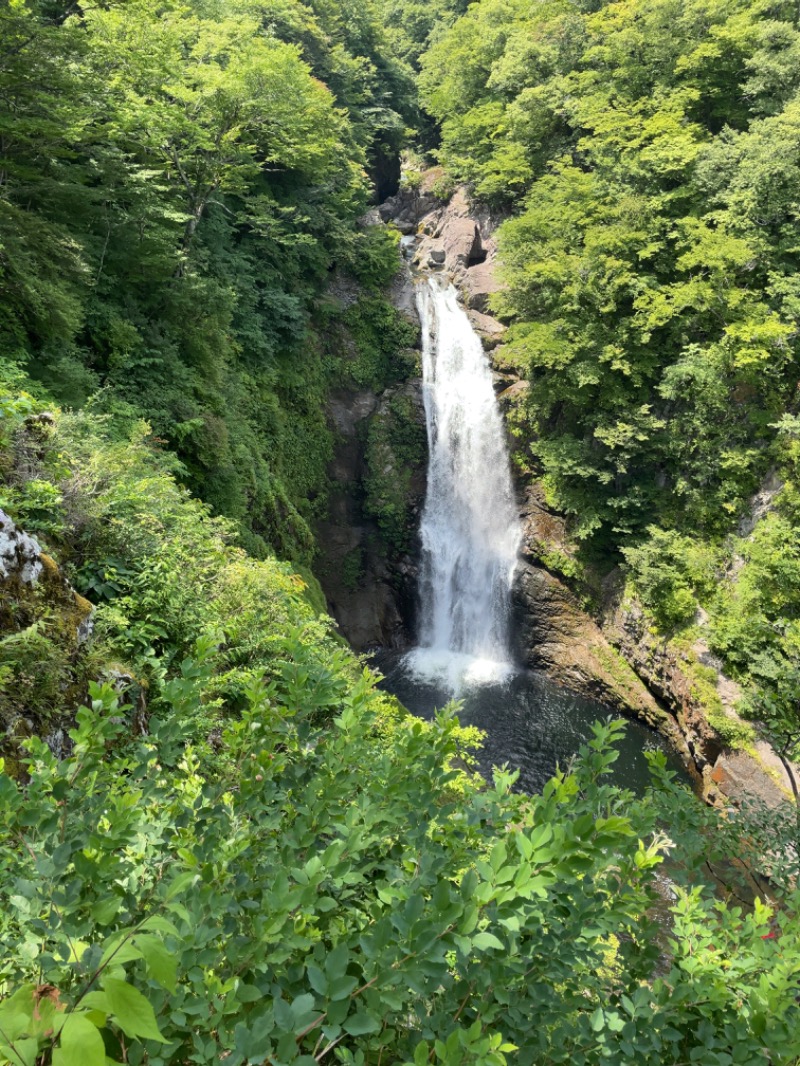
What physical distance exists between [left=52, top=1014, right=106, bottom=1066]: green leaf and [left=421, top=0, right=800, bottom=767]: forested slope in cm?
1217

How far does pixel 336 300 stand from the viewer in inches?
728

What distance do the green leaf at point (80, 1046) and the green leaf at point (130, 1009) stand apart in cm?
6

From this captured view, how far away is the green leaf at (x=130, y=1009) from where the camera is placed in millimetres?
919

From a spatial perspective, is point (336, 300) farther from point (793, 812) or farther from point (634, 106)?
point (793, 812)

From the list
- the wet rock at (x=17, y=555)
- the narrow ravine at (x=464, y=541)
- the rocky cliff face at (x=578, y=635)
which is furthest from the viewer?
the narrow ravine at (x=464, y=541)

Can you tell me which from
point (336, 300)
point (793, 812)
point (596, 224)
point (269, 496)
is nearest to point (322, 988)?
point (793, 812)

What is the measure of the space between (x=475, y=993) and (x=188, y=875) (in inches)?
29.8

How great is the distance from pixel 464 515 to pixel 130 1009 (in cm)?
1732

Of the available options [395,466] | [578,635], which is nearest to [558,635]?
[578,635]

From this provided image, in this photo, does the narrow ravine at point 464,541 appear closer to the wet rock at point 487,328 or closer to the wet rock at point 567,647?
the wet rock at point 487,328

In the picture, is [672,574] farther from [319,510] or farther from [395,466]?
[319,510]

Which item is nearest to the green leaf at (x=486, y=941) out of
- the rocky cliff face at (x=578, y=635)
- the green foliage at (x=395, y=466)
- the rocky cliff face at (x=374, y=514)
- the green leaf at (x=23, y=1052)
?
the green leaf at (x=23, y=1052)

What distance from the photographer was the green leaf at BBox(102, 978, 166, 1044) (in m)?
0.92

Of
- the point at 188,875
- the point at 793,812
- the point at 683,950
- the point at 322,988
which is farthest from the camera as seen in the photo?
the point at 793,812
